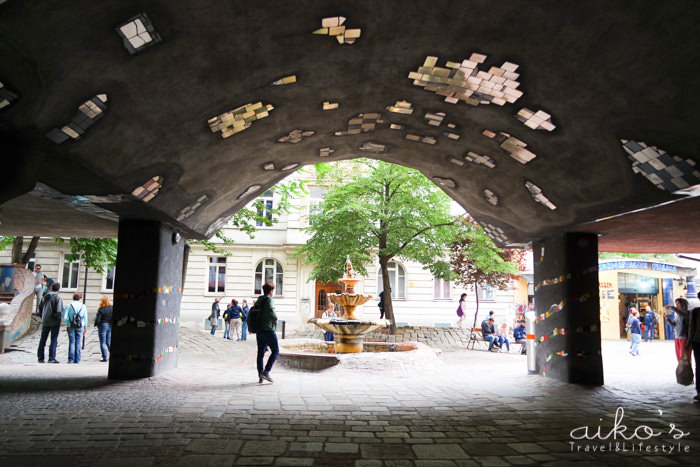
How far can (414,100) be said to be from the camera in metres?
7.72

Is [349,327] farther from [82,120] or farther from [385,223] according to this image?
[82,120]

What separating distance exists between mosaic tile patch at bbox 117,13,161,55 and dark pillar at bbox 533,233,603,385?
872 cm

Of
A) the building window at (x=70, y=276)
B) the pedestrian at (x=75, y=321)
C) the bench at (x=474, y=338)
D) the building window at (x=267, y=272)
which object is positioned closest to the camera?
the pedestrian at (x=75, y=321)

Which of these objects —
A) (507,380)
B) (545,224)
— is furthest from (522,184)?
(507,380)

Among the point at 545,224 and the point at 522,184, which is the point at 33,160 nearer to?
the point at 522,184

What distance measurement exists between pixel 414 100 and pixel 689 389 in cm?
757

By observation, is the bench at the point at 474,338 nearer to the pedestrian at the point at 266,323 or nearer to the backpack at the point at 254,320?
the pedestrian at the point at 266,323

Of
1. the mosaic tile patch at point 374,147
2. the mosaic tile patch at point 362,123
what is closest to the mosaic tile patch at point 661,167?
the mosaic tile patch at point 362,123

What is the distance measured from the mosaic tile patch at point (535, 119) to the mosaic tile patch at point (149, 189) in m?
5.50

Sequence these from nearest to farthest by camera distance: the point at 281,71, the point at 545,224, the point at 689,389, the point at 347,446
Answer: the point at 347,446 → the point at 281,71 → the point at 689,389 → the point at 545,224

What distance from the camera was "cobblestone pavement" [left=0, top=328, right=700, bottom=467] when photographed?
4.95m

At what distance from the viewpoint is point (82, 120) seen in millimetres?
5457

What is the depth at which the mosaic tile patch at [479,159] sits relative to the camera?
9453 mm

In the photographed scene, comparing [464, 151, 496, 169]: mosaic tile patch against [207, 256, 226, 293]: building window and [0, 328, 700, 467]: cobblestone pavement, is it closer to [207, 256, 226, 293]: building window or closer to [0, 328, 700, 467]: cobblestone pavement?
[0, 328, 700, 467]: cobblestone pavement
